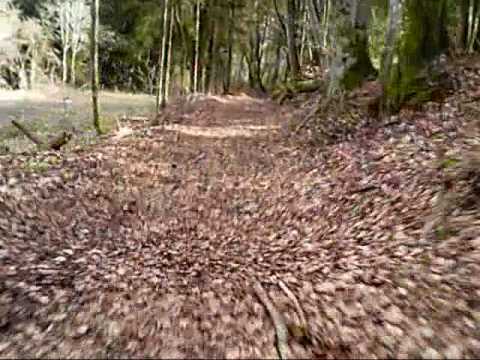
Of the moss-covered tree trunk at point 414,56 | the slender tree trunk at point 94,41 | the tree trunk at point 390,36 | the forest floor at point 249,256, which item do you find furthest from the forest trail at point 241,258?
the slender tree trunk at point 94,41

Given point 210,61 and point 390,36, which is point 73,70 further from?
point 390,36

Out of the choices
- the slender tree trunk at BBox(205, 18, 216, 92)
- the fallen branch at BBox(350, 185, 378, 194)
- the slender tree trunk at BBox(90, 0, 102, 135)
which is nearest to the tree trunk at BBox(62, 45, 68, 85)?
the slender tree trunk at BBox(205, 18, 216, 92)

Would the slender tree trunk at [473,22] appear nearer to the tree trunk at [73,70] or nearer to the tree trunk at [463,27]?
the tree trunk at [463,27]

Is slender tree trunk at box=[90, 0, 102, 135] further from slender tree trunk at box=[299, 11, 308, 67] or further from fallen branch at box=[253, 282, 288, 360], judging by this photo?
slender tree trunk at box=[299, 11, 308, 67]

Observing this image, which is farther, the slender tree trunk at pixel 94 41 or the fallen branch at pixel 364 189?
the slender tree trunk at pixel 94 41

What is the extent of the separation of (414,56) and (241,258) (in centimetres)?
587

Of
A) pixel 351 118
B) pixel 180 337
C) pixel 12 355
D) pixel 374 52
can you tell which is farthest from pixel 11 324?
pixel 374 52

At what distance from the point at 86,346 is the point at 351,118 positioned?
25.2 ft

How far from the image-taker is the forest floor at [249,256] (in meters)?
3.58

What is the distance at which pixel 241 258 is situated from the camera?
515cm

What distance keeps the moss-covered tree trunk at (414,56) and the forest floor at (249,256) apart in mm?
726

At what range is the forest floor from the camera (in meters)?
3.58

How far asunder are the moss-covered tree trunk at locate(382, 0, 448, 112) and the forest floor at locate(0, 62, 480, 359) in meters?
0.73

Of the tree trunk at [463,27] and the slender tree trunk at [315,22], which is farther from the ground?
the slender tree trunk at [315,22]
